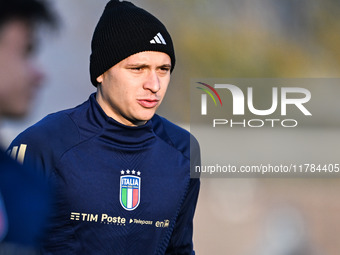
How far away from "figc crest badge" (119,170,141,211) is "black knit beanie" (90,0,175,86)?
49 cm

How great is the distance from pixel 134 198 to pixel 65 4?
8.97 m

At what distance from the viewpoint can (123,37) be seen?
118 inches

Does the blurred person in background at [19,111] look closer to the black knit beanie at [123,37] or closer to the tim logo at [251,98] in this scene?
the black knit beanie at [123,37]

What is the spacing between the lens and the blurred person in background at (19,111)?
1216mm

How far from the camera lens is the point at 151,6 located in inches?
506

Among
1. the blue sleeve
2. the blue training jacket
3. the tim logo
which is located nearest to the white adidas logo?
the blue training jacket

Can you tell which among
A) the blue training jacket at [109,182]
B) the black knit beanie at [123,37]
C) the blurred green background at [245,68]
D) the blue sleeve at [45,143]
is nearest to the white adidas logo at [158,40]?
the black knit beanie at [123,37]

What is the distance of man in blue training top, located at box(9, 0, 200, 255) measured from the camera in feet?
9.44

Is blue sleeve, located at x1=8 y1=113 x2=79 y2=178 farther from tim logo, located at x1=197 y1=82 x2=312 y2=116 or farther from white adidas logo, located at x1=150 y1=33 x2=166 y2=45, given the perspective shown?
tim logo, located at x1=197 y1=82 x2=312 y2=116

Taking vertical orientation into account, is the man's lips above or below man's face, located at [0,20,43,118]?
above

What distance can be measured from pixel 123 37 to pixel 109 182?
0.69 metres

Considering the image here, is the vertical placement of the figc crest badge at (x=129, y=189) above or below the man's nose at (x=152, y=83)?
below

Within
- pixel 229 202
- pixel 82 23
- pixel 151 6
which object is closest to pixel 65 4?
pixel 82 23

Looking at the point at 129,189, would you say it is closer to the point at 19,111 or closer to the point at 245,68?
→ the point at 19,111
